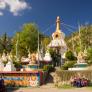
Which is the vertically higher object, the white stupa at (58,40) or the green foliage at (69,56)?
the white stupa at (58,40)

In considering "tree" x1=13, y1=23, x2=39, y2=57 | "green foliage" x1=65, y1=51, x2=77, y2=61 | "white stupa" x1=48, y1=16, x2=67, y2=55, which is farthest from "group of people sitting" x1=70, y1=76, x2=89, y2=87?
"tree" x1=13, y1=23, x2=39, y2=57

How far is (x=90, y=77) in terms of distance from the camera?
108ft

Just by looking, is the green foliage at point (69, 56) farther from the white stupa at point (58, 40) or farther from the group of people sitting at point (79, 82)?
the group of people sitting at point (79, 82)

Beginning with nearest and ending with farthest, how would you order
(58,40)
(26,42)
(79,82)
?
1. (79,82)
2. (58,40)
3. (26,42)

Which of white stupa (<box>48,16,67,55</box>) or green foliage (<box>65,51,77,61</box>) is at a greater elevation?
Answer: white stupa (<box>48,16,67,55</box>)

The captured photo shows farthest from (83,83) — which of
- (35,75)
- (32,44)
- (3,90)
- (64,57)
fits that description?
(32,44)

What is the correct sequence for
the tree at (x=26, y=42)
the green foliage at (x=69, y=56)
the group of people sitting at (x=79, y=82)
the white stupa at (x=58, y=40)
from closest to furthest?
the group of people sitting at (x=79, y=82) < the green foliage at (x=69, y=56) < the white stupa at (x=58, y=40) < the tree at (x=26, y=42)

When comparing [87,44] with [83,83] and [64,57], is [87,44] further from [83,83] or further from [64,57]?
[83,83]

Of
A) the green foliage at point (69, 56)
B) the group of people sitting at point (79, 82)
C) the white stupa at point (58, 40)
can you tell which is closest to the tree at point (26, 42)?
the white stupa at point (58, 40)

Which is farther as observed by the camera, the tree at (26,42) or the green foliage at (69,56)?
the tree at (26,42)

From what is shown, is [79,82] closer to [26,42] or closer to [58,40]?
[58,40]

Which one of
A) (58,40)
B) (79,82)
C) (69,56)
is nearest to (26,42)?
(58,40)

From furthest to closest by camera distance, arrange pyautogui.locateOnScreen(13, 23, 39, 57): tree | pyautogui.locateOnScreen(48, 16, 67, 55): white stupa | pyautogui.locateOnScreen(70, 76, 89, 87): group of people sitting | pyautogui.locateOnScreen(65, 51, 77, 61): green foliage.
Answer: pyautogui.locateOnScreen(13, 23, 39, 57): tree → pyautogui.locateOnScreen(48, 16, 67, 55): white stupa → pyautogui.locateOnScreen(65, 51, 77, 61): green foliage → pyautogui.locateOnScreen(70, 76, 89, 87): group of people sitting

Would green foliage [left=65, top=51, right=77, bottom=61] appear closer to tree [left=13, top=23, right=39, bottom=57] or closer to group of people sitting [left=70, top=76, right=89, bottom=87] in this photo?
group of people sitting [left=70, top=76, right=89, bottom=87]
